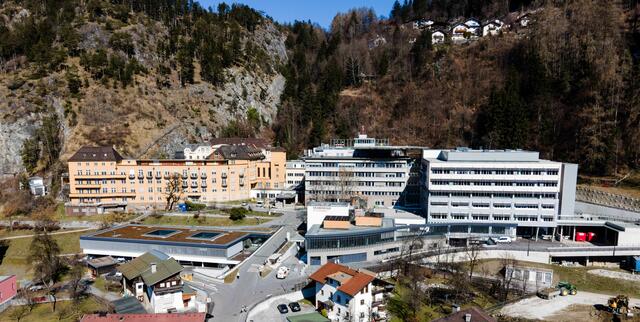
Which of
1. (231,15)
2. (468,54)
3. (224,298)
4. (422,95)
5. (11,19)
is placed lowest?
(224,298)

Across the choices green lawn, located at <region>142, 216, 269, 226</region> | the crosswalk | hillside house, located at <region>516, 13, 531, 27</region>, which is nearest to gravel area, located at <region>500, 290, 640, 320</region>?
the crosswalk

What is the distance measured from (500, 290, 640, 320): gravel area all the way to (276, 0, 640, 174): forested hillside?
104 feet

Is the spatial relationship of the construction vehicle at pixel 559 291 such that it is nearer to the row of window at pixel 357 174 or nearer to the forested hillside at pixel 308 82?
the row of window at pixel 357 174

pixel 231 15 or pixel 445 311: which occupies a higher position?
pixel 231 15

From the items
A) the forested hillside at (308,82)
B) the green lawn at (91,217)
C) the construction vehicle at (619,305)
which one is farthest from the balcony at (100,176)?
the construction vehicle at (619,305)

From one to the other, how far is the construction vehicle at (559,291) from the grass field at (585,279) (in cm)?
217

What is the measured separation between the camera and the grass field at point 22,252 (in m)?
51.7

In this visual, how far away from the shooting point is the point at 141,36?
111438 millimetres

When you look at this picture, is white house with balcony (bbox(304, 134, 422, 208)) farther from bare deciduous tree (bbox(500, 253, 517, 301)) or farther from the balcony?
the balcony

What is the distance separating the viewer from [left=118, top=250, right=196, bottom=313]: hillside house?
3647 cm

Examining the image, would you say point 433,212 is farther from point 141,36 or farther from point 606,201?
point 141,36

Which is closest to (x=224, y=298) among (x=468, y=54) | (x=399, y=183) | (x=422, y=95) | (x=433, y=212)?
(x=433, y=212)

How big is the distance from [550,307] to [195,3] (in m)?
136

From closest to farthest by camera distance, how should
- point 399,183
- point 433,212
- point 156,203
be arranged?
1. point 433,212
2. point 399,183
3. point 156,203
